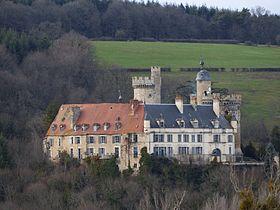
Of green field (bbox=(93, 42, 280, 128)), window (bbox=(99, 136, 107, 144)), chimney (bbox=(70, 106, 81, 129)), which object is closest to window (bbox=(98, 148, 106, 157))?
window (bbox=(99, 136, 107, 144))

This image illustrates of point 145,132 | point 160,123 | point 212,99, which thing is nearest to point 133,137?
point 145,132

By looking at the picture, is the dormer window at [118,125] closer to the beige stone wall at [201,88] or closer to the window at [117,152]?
the window at [117,152]

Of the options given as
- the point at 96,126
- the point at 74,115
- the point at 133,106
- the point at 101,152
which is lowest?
the point at 101,152

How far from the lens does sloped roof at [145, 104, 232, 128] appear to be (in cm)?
6694

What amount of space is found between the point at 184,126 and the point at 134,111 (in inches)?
135

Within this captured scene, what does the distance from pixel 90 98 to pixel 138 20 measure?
128ft

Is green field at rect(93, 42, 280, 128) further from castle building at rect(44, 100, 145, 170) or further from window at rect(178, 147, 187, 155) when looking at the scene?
window at rect(178, 147, 187, 155)

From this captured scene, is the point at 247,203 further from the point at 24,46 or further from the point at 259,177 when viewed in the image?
the point at 24,46

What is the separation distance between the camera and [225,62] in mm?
115312

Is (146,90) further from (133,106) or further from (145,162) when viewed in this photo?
(145,162)

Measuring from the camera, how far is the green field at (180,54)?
110 metres

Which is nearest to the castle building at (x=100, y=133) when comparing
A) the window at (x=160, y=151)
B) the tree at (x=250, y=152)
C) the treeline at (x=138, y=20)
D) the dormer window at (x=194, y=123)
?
the window at (x=160, y=151)

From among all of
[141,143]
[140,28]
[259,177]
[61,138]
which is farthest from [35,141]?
[140,28]

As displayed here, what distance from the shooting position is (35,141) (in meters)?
72.8
